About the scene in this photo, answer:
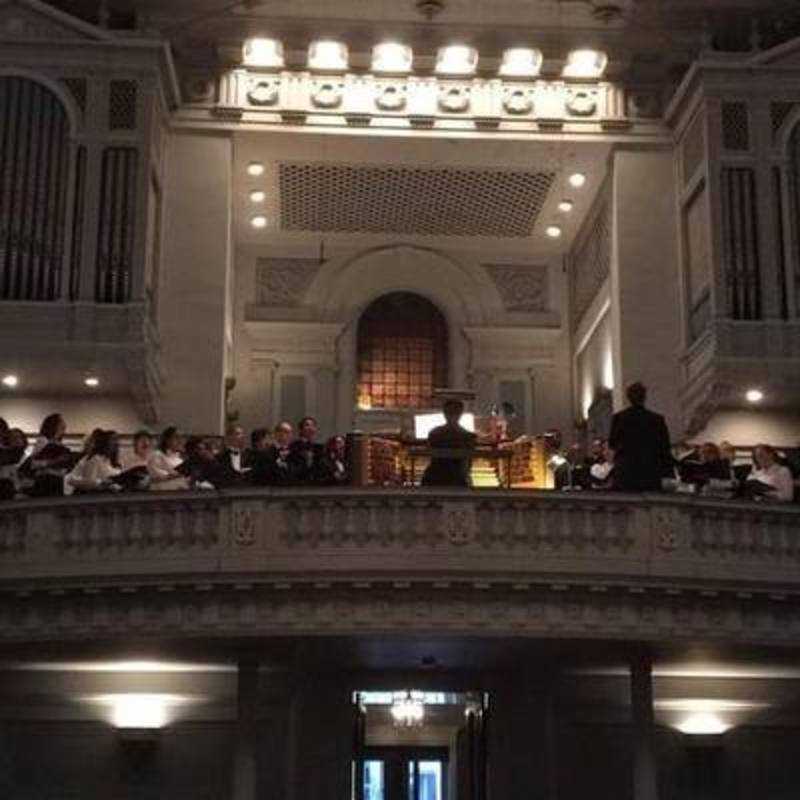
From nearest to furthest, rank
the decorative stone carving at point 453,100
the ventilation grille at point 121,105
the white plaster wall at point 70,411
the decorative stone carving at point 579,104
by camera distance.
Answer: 1. the ventilation grille at point 121,105
2. the white plaster wall at point 70,411
3. the decorative stone carving at point 453,100
4. the decorative stone carving at point 579,104

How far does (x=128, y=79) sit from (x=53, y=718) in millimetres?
9034

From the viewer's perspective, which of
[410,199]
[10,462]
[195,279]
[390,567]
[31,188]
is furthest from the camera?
[410,199]

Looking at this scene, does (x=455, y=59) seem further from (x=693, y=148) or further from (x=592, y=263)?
(x=592, y=263)

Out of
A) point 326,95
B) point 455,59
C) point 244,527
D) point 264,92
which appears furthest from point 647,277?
point 244,527

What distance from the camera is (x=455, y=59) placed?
2397cm

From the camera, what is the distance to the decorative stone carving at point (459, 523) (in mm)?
15133

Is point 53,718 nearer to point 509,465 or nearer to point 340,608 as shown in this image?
point 340,608

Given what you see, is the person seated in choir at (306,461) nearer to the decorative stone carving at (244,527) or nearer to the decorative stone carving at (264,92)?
the decorative stone carving at (244,527)

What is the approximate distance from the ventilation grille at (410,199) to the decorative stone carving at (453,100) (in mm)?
1379

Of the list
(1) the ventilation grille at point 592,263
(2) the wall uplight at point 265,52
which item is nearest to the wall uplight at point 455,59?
(2) the wall uplight at point 265,52

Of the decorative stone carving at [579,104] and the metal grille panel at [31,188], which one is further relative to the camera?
the decorative stone carving at [579,104]

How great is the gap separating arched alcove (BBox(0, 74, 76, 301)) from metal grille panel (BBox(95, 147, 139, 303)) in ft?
1.38

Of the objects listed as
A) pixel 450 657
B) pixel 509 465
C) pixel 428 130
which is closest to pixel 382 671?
pixel 450 657

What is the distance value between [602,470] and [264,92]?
9.00 meters
